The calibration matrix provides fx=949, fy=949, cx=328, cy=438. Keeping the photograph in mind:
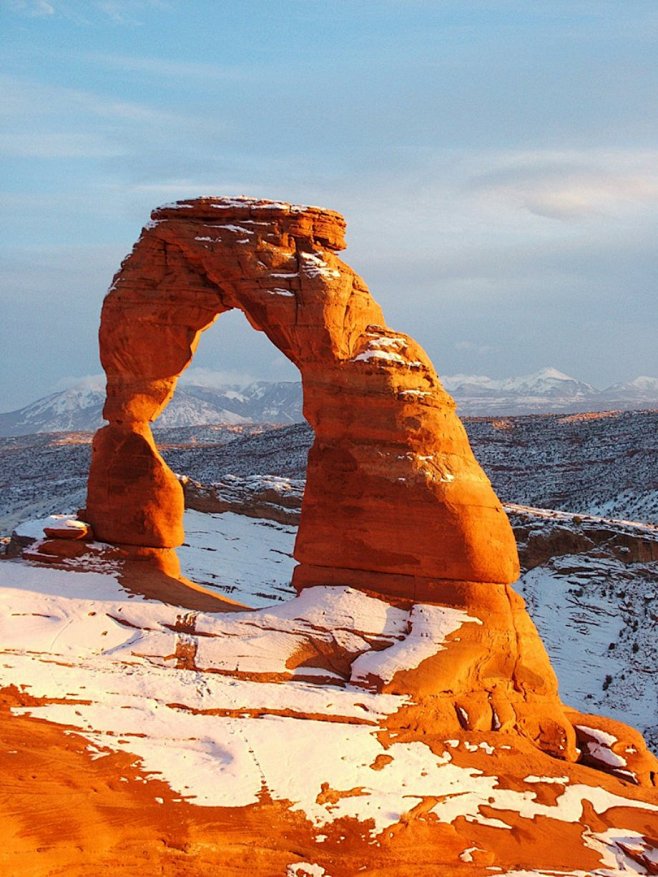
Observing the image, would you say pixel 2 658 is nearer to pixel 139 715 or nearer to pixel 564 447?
pixel 139 715

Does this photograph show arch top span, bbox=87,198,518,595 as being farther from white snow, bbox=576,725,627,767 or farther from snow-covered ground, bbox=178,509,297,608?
snow-covered ground, bbox=178,509,297,608

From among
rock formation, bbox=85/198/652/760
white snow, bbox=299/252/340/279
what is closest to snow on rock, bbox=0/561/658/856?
rock formation, bbox=85/198/652/760

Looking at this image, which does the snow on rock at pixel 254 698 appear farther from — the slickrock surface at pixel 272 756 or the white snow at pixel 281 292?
the white snow at pixel 281 292

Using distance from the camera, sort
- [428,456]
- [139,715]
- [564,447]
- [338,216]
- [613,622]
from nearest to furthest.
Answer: [139,715] < [428,456] < [338,216] < [613,622] < [564,447]

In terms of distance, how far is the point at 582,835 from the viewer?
12.7m

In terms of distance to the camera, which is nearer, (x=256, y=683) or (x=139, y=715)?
(x=139, y=715)

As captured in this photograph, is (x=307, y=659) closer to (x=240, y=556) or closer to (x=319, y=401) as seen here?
(x=319, y=401)

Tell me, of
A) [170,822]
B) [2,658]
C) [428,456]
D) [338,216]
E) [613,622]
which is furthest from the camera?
[613,622]

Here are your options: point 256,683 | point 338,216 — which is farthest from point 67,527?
point 338,216

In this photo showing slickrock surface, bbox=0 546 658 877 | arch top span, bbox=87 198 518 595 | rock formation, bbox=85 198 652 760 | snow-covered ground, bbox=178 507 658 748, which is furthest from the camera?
snow-covered ground, bbox=178 507 658 748

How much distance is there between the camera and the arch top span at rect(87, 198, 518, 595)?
17.2 meters

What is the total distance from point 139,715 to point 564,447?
46395 mm

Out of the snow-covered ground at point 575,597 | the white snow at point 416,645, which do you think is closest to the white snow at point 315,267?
the white snow at point 416,645

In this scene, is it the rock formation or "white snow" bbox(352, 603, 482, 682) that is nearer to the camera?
"white snow" bbox(352, 603, 482, 682)
